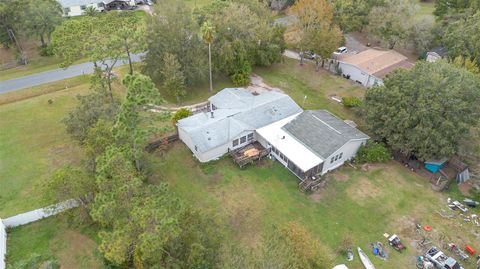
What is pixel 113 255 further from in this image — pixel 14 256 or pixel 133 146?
pixel 14 256

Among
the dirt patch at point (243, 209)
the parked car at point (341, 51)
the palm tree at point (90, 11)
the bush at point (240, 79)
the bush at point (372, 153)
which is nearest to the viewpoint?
the dirt patch at point (243, 209)

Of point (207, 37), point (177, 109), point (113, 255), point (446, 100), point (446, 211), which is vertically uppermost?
point (207, 37)

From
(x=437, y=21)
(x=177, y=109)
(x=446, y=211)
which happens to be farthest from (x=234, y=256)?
(x=437, y=21)

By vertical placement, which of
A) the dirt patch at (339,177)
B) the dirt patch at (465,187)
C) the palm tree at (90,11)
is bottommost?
the dirt patch at (465,187)

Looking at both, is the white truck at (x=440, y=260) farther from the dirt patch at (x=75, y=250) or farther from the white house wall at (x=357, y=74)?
the dirt patch at (x=75, y=250)

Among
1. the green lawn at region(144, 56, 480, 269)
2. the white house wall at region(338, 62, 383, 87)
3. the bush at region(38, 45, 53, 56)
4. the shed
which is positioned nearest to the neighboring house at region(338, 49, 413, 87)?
the white house wall at region(338, 62, 383, 87)

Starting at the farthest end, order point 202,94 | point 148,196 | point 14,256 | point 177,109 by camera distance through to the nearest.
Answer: point 202,94
point 177,109
point 14,256
point 148,196

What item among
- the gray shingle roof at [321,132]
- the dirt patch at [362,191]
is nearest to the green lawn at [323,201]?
the dirt patch at [362,191]
